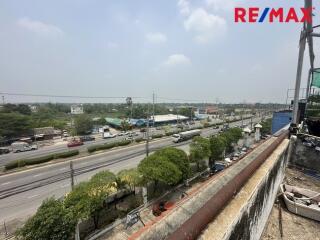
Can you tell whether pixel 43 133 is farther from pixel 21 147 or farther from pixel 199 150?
pixel 199 150

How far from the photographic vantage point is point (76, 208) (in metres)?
9.93

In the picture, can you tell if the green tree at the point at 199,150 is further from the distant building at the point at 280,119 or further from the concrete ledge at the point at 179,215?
the concrete ledge at the point at 179,215

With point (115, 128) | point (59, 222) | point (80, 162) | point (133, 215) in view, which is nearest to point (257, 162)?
point (59, 222)

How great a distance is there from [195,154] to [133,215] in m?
9.26

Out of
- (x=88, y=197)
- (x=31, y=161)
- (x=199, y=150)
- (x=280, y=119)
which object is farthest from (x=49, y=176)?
(x=280, y=119)

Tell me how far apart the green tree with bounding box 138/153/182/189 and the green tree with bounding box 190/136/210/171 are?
4.86m

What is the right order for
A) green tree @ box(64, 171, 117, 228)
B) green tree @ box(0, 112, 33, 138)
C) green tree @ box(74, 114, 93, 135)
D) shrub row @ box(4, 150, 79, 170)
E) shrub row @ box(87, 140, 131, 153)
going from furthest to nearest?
green tree @ box(74, 114, 93, 135)
green tree @ box(0, 112, 33, 138)
shrub row @ box(87, 140, 131, 153)
shrub row @ box(4, 150, 79, 170)
green tree @ box(64, 171, 117, 228)

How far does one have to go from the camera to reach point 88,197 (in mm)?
10625

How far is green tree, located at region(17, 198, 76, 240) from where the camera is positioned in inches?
314

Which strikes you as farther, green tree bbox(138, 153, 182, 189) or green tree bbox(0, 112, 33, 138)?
green tree bbox(0, 112, 33, 138)

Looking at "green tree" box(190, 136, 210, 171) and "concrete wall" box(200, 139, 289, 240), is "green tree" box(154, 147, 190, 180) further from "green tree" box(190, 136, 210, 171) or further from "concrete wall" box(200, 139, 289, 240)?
"concrete wall" box(200, 139, 289, 240)

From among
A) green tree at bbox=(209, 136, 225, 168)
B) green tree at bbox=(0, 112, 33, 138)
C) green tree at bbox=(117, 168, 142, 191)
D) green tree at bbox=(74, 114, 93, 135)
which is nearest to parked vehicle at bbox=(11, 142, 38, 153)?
green tree at bbox=(0, 112, 33, 138)

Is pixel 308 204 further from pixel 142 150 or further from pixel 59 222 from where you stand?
pixel 142 150

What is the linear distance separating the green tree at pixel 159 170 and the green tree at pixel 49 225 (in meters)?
5.94
